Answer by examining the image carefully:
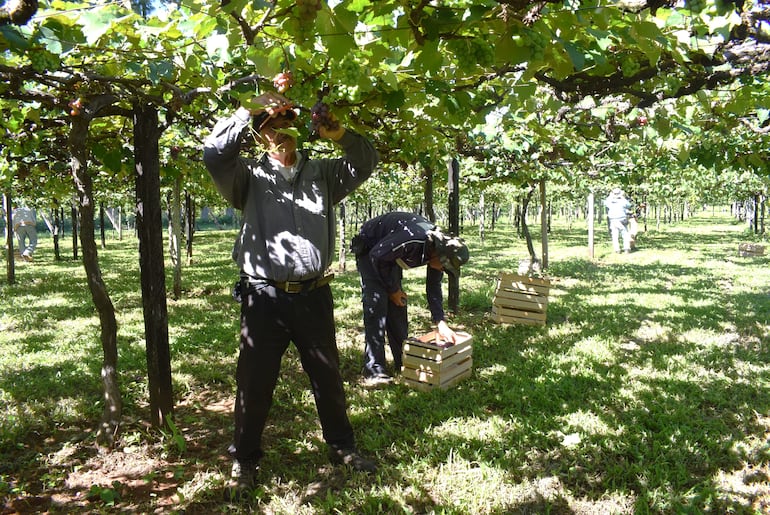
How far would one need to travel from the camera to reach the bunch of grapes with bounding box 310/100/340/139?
7.59 feet

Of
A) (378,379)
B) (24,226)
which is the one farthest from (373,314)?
(24,226)

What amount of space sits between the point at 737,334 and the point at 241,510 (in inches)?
249

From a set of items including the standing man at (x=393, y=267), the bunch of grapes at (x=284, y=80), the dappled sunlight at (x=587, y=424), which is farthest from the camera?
the standing man at (x=393, y=267)

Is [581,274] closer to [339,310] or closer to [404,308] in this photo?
[339,310]

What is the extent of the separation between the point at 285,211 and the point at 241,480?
5.40ft

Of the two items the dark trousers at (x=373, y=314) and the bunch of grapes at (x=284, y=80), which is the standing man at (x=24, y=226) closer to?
the dark trousers at (x=373, y=314)

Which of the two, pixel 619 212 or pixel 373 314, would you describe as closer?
pixel 373 314

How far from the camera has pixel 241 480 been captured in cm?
283

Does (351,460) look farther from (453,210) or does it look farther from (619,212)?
(619,212)

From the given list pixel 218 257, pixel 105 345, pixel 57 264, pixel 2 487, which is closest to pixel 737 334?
pixel 105 345

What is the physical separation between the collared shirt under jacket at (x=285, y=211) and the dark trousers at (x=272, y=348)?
0.51 feet

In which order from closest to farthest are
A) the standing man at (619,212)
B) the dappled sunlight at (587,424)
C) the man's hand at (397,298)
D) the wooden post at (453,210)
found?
the dappled sunlight at (587,424), the man's hand at (397,298), the wooden post at (453,210), the standing man at (619,212)

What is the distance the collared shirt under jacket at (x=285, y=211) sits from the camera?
2619 mm

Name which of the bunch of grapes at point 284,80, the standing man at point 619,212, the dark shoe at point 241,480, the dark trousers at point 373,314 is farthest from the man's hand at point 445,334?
the standing man at point 619,212
